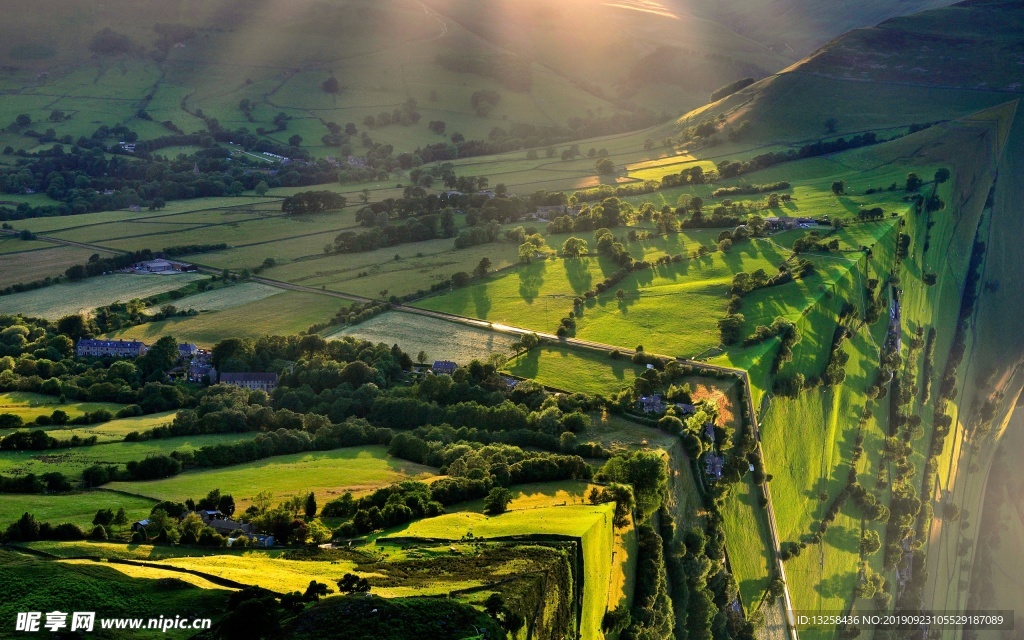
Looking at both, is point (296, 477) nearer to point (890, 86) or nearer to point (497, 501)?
point (497, 501)

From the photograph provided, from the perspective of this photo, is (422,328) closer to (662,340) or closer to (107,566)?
(662,340)

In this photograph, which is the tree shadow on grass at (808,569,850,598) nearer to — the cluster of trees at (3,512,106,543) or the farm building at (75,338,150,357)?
the cluster of trees at (3,512,106,543)

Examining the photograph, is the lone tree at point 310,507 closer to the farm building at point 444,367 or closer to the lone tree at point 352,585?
the lone tree at point 352,585

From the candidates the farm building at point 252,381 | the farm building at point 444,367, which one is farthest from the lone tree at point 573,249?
the farm building at point 252,381

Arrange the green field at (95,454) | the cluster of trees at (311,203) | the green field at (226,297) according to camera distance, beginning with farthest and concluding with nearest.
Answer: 1. the cluster of trees at (311,203)
2. the green field at (226,297)
3. the green field at (95,454)

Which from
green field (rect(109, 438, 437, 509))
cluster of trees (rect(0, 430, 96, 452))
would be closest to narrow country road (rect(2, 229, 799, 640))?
green field (rect(109, 438, 437, 509))
